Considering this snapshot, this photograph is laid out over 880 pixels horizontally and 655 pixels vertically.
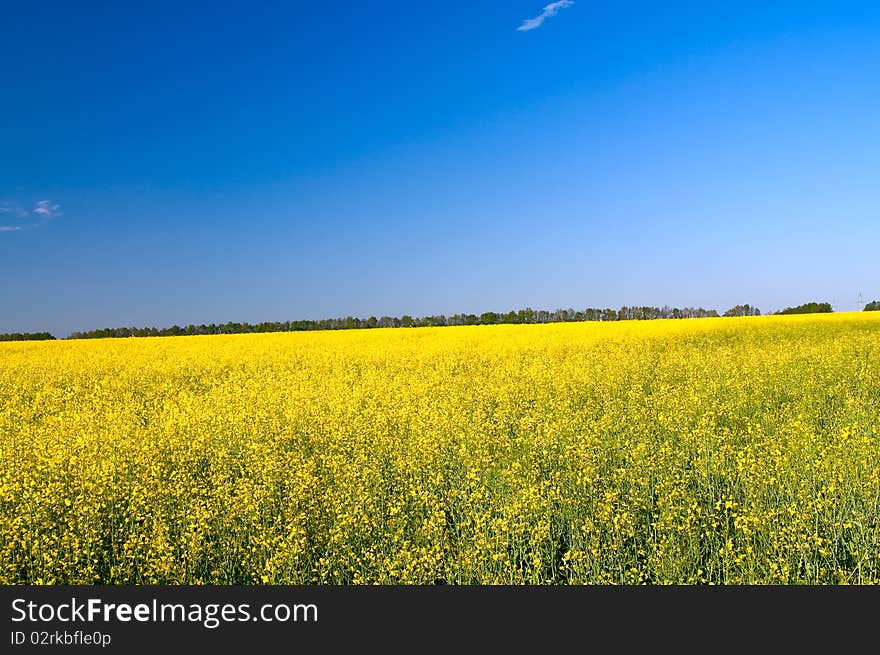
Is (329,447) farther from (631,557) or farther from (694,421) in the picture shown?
(694,421)

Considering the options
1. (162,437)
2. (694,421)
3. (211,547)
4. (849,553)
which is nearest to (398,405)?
(162,437)

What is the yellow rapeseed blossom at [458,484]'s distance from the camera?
4.77 meters

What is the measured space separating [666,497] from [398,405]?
6.51 m

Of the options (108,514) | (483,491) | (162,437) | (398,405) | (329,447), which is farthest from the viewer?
(398,405)

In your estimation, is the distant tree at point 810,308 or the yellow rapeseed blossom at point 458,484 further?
the distant tree at point 810,308

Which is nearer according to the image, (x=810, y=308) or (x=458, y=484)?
(x=458, y=484)

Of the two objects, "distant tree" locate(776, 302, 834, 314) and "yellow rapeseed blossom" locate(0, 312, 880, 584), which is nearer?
"yellow rapeseed blossom" locate(0, 312, 880, 584)

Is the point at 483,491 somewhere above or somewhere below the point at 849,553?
above

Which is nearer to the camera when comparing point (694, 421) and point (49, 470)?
point (49, 470)

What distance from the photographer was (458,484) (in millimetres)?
6520

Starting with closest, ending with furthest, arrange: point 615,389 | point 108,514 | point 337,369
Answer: point 108,514 → point 615,389 → point 337,369

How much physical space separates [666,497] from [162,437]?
730 cm

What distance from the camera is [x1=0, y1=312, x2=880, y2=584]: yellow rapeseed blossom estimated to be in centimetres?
477

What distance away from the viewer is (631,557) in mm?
4859
